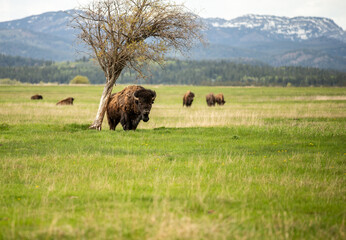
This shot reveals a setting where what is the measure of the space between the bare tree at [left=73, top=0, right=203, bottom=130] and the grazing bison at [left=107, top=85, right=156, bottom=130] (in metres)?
0.97

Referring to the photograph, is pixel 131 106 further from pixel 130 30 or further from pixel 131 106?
pixel 130 30

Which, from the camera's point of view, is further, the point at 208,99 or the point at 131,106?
the point at 208,99

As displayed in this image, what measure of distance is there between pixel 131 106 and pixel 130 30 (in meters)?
4.04

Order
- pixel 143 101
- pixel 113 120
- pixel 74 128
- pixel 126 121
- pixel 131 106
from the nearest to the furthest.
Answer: pixel 143 101 → pixel 131 106 → pixel 126 121 → pixel 74 128 → pixel 113 120

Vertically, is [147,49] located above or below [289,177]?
above

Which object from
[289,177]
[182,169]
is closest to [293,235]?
[289,177]

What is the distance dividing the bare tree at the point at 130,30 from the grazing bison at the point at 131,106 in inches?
38.1

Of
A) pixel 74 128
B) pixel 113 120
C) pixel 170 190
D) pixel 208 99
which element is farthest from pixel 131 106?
pixel 208 99

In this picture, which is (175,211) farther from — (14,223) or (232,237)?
(14,223)

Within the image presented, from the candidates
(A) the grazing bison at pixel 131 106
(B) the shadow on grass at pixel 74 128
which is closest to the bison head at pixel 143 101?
(A) the grazing bison at pixel 131 106

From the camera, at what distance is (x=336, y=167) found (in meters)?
10.8

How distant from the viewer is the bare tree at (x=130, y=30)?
1983 cm

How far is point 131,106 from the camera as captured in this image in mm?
18969

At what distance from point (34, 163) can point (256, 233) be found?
7655 mm
